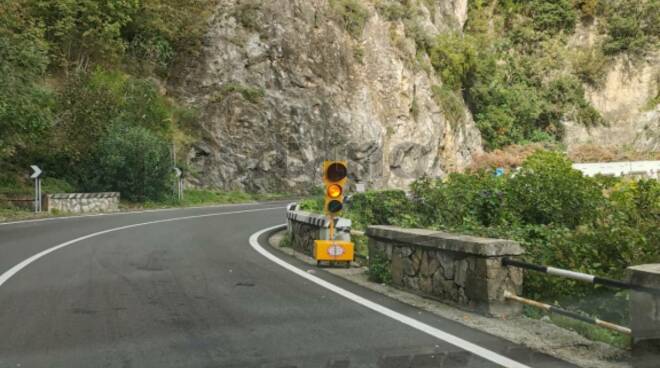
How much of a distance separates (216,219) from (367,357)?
56.3 feet

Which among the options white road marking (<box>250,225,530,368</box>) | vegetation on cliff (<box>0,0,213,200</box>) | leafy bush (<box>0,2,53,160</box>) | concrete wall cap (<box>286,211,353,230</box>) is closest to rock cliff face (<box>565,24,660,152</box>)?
vegetation on cliff (<box>0,0,213,200</box>)

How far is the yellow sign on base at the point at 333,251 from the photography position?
35.4 feet

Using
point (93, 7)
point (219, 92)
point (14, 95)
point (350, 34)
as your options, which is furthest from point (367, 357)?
point (350, 34)

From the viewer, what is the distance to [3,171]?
2888 centimetres

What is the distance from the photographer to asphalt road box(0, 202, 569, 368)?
18.0ft

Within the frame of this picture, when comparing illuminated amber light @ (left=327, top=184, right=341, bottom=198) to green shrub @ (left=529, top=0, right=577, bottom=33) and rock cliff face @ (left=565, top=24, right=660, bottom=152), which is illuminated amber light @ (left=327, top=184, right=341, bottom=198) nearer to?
rock cliff face @ (left=565, top=24, right=660, bottom=152)

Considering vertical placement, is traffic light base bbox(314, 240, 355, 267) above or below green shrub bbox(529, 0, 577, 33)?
below

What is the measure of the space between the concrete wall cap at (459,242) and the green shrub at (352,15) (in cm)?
4078

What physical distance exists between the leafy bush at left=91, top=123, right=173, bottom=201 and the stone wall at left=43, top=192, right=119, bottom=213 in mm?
1739

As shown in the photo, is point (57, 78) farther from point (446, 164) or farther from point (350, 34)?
point (446, 164)

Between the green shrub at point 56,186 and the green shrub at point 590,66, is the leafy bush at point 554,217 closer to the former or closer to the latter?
the green shrub at point 56,186

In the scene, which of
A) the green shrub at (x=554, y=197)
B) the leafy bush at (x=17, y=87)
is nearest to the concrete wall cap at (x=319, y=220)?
the green shrub at (x=554, y=197)

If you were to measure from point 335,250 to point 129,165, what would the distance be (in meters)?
21.7

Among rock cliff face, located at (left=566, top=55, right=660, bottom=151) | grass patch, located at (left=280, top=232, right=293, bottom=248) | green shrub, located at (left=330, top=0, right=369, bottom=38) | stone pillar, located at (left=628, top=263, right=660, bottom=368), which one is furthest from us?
rock cliff face, located at (left=566, top=55, right=660, bottom=151)
